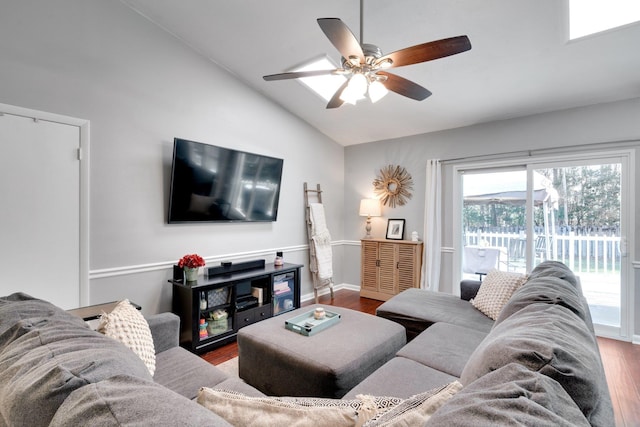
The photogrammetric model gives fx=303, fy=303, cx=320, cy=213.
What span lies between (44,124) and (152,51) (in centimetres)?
117

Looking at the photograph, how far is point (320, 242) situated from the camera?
4594mm

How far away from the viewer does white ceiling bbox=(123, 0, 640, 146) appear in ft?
7.67

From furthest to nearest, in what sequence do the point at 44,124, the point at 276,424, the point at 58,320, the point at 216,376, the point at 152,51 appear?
the point at 152,51 → the point at 44,124 → the point at 216,376 → the point at 58,320 → the point at 276,424

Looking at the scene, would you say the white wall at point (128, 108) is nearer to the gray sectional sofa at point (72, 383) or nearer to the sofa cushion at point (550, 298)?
the gray sectional sofa at point (72, 383)

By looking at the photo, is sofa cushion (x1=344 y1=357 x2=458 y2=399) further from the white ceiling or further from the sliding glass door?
the sliding glass door

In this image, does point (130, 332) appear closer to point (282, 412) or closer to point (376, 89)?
point (282, 412)

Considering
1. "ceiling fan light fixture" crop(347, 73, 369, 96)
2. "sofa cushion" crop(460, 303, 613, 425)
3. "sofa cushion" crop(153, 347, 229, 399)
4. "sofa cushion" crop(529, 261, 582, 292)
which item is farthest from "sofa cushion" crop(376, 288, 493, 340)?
"ceiling fan light fixture" crop(347, 73, 369, 96)

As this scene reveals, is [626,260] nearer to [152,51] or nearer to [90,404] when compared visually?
[90,404]

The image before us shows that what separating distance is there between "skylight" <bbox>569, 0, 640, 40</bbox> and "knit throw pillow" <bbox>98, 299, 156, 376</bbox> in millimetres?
3611

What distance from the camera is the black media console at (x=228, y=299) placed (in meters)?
2.83

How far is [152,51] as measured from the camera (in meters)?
2.93

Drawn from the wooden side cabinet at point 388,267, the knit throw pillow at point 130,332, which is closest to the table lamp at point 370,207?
the wooden side cabinet at point 388,267

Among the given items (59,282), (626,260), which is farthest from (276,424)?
(626,260)

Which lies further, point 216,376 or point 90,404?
point 216,376
